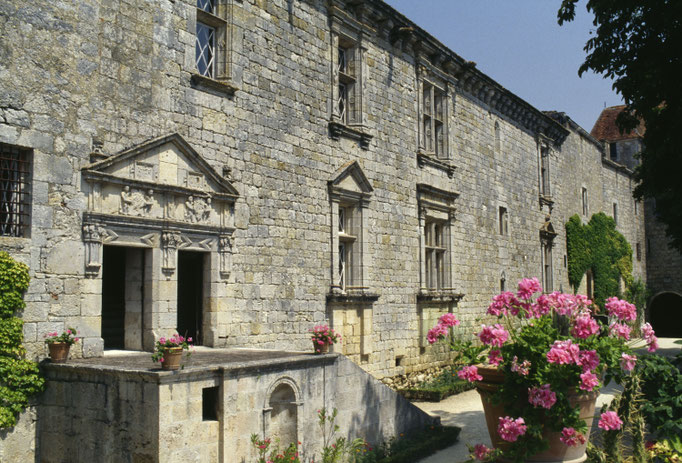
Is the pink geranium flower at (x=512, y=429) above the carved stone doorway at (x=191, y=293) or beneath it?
beneath

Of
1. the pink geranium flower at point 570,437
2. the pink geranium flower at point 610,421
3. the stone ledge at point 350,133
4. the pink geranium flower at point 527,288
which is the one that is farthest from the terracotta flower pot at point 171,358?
the stone ledge at point 350,133

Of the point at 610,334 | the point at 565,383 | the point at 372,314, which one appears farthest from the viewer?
the point at 372,314

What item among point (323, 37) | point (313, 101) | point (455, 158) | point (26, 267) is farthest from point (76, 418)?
point (455, 158)

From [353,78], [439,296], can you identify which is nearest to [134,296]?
[353,78]

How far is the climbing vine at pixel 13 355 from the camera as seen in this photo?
6.48 metres

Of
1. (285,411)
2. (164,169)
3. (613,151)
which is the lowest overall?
(285,411)

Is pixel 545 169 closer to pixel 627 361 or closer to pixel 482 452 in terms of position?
pixel 627 361

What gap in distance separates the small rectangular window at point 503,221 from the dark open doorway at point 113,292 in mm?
11823

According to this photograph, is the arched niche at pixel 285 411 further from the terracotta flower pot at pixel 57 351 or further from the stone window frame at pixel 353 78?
the stone window frame at pixel 353 78

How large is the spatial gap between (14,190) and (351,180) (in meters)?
6.27

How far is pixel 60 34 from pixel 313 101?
15.5 feet

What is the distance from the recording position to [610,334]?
5348 millimetres

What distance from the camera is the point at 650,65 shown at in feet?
32.0

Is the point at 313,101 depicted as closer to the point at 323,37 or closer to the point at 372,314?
the point at 323,37
